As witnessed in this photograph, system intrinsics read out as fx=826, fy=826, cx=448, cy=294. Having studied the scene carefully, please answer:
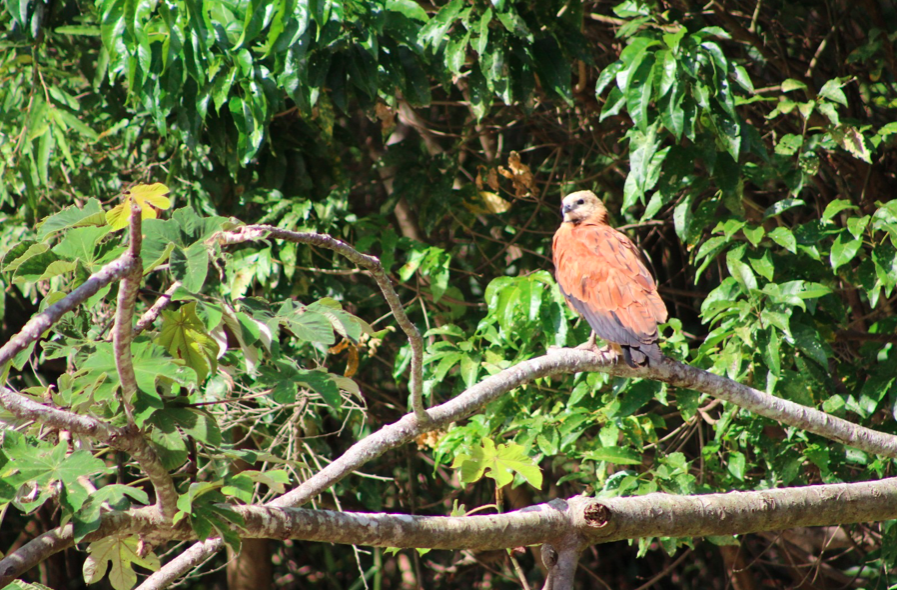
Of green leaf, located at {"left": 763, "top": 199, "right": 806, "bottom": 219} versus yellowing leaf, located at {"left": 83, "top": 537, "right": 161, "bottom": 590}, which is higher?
green leaf, located at {"left": 763, "top": 199, "right": 806, "bottom": 219}

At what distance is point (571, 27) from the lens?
130 inches

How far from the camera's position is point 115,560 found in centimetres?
174

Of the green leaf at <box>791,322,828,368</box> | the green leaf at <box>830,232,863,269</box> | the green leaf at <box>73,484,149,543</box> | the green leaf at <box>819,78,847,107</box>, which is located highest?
the green leaf at <box>819,78,847,107</box>

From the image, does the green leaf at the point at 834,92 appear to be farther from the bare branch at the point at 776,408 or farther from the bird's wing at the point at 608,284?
the bare branch at the point at 776,408

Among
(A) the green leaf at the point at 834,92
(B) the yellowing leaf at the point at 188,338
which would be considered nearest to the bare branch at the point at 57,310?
(B) the yellowing leaf at the point at 188,338

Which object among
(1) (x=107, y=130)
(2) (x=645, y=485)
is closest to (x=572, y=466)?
(2) (x=645, y=485)

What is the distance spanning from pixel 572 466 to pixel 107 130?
265 centimetres

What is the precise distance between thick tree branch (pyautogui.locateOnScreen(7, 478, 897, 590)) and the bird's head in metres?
1.66

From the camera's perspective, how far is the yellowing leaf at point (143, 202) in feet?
4.66

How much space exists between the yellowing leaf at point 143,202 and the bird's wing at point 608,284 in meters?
1.64

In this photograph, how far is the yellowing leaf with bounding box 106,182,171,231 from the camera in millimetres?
1419

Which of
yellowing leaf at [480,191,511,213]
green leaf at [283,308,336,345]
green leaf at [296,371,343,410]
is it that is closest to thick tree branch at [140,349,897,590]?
green leaf at [296,371,343,410]

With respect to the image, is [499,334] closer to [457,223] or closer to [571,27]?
[457,223]

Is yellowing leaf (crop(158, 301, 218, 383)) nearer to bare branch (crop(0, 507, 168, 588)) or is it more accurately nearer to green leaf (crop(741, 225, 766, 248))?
bare branch (crop(0, 507, 168, 588))
